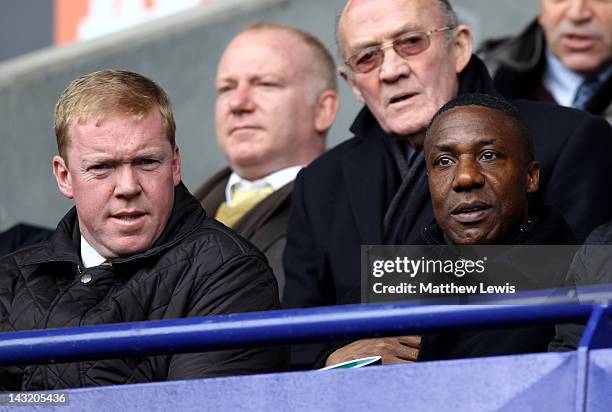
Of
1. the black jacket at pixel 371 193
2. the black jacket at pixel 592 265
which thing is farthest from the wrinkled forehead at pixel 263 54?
the black jacket at pixel 592 265

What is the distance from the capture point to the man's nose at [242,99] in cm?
522

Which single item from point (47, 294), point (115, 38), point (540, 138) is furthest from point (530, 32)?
point (47, 294)

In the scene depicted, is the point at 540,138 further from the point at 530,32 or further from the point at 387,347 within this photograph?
the point at 530,32

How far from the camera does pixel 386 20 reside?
4289 mm

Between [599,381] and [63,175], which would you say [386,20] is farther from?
[599,381]

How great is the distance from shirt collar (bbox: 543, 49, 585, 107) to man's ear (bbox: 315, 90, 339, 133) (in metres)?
0.80

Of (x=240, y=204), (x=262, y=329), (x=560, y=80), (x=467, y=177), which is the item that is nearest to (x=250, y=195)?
(x=240, y=204)

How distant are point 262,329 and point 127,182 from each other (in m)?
0.84

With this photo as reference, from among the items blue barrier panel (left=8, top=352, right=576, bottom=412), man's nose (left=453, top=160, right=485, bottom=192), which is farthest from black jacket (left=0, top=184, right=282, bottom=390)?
man's nose (left=453, top=160, right=485, bottom=192)

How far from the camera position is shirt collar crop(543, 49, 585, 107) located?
5.46m

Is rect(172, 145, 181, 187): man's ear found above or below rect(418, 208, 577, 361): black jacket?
above

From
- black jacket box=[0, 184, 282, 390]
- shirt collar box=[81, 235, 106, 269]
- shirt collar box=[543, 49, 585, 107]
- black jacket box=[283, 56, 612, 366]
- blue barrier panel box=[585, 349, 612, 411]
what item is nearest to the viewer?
blue barrier panel box=[585, 349, 612, 411]

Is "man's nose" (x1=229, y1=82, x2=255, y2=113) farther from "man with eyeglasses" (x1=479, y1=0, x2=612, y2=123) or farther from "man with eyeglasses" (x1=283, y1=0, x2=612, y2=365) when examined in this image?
"man with eyeglasses" (x1=479, y1=0, x2=612, y2=123)

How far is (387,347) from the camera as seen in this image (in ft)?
11.4
